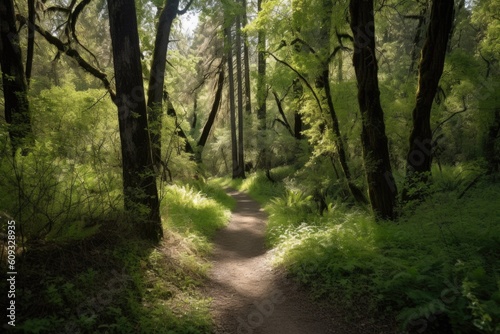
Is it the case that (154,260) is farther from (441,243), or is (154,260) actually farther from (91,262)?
(441,243)

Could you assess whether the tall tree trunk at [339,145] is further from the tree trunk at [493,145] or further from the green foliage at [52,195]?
the tree trunk at [493,145]

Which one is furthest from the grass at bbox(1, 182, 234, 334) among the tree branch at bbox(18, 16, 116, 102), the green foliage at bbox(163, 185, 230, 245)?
the tree branch at bbox(18, 16, 116, 102)

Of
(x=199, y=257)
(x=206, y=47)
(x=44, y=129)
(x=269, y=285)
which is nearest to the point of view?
(x=269, y=285)

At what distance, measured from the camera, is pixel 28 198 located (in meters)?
3.91

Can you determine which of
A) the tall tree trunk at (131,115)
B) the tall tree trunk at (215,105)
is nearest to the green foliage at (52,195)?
the tall tree trunk at (131,115)

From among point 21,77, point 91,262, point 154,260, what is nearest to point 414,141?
point 154,260

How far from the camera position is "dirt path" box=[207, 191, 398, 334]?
4.28m

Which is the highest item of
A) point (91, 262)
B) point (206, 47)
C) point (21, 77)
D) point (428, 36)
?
point (206, 47)

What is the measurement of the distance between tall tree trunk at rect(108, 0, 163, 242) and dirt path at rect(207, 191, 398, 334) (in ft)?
6.61

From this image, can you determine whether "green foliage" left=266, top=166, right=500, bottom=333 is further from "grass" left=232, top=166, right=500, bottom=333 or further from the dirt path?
the dirt path

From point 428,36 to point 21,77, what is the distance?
29.6ft

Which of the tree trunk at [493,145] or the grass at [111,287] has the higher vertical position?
the tree trunk at [493,145]

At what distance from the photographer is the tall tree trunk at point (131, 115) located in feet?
17.7

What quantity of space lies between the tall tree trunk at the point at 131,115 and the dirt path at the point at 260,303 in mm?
2013
